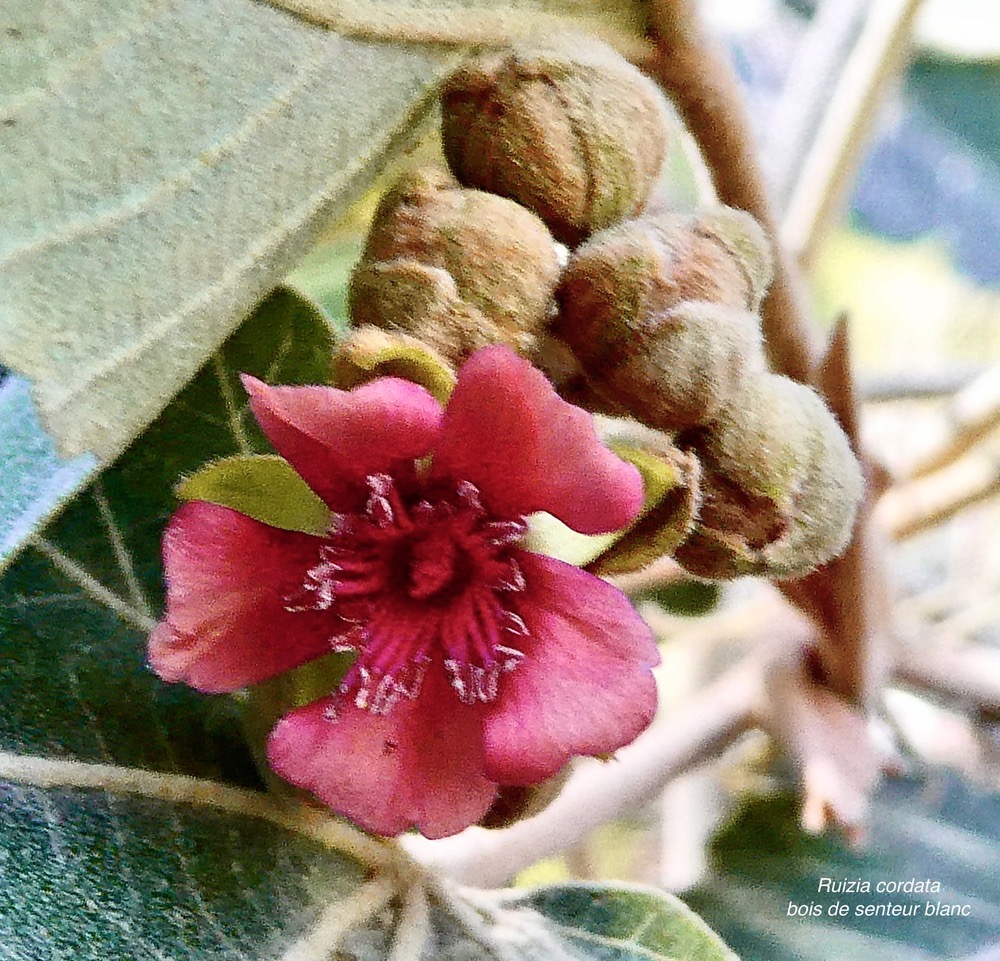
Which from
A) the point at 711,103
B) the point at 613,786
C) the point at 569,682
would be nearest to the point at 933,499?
the point at 613,786

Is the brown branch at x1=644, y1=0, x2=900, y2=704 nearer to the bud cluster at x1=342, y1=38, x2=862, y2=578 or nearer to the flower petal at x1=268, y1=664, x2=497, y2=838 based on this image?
the bud cluster at x1=342, y1=38, x2=862, y2=578

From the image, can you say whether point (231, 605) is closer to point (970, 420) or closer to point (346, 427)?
point (346, 427)

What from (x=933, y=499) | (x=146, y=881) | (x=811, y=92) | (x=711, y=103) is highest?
(x=711, y=103)

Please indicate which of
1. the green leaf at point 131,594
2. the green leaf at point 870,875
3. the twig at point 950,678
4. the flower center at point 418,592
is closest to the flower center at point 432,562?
the flower center at point 418,592

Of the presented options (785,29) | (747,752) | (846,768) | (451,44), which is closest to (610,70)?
(451,44)

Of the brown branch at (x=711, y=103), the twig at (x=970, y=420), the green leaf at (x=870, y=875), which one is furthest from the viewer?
the twig at (x=970, y=420)

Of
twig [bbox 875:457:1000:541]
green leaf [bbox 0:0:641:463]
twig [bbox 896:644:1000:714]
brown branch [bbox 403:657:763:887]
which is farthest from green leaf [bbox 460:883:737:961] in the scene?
twig [bbox 875:457:1000:541]

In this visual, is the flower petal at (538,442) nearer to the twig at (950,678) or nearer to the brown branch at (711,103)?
the brown branch at (711,103)

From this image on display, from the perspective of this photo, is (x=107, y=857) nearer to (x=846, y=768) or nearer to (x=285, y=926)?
(x=285, y=926)
